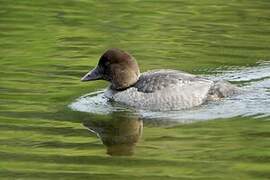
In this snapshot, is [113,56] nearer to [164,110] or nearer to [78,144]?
[164,110]

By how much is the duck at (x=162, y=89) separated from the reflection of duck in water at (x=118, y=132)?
74cm

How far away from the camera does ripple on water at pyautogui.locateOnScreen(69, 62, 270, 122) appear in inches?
508

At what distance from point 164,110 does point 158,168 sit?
3703mm

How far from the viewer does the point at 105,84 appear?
53.0 ft

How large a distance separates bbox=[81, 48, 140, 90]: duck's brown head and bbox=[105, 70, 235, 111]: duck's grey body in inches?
19.1

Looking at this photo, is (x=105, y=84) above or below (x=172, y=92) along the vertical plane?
below

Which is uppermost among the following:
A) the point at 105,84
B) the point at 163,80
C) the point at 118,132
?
the point at 163,80

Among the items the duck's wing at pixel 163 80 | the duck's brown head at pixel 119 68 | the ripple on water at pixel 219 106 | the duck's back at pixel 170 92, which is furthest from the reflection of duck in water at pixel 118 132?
the duck's brown head at pixel 119 68

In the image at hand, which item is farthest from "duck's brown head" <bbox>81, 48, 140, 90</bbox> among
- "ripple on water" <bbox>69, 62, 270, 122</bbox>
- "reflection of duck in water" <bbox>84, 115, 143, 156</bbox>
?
"reflection of duck in water" <bbox>84, 115, 143, 156</bbox>

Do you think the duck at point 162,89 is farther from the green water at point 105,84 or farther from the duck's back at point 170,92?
the green water at point 105,84

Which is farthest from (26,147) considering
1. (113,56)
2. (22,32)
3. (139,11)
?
(139,11)

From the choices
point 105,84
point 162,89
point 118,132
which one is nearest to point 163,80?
point 162,89

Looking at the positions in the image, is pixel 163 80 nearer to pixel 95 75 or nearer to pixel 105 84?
pixel 95 75

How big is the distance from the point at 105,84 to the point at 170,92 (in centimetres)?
262
